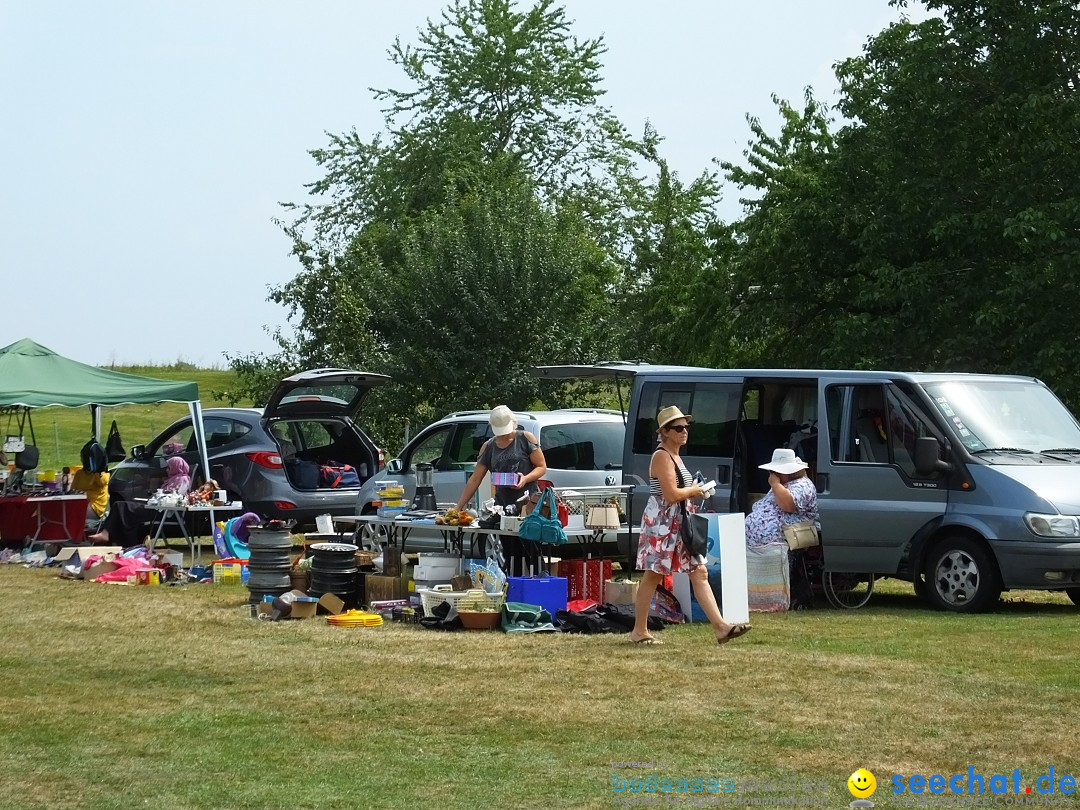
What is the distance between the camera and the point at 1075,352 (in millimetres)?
23766

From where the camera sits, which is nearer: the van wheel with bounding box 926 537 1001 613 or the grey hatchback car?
the van wheel with bounding box 926 537 1001 613

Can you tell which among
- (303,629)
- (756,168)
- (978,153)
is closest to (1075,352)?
(978,153)

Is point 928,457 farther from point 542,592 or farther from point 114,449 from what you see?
point 114,449

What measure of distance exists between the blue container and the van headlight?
3545 mm

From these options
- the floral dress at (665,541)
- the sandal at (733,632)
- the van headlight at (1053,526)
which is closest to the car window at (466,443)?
the floral dress at (665,541)

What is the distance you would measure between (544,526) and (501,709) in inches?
164

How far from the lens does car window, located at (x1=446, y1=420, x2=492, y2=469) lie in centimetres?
1675

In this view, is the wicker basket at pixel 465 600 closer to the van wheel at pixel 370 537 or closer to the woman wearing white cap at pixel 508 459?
the woman wearing white cap at pixel 508 459

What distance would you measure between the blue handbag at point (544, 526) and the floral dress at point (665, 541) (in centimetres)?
159

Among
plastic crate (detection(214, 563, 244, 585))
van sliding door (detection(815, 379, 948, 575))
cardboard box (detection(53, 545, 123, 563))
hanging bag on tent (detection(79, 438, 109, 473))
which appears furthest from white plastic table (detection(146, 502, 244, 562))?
van sliding door (detection(815, 379, 948, 575))

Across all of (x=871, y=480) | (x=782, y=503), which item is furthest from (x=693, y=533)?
(x=871, y=480)

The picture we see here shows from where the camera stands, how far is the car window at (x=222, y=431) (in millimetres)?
19016

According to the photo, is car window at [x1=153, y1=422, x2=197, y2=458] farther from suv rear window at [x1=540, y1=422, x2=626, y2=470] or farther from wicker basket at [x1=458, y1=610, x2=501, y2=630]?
wicker basket at [x1=458, y1=610, x2=501, y2=630]

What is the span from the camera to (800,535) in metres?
12.6
